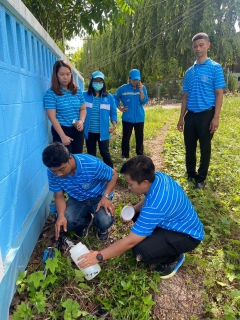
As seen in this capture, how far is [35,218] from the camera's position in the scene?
2.49 meters

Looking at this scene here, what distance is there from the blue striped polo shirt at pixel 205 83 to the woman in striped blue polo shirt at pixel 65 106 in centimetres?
144

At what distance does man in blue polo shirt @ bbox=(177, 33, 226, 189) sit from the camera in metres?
3.33

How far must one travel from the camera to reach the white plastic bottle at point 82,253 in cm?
198

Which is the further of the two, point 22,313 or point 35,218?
point 35,218

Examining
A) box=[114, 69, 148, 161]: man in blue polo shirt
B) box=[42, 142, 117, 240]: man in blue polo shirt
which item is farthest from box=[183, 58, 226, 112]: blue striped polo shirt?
box=[42, 142, 117, 240]: man in blue polo shirt

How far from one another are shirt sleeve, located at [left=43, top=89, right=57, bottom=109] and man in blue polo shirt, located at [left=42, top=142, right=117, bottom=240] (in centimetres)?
96

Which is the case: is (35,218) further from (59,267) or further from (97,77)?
(97,77)

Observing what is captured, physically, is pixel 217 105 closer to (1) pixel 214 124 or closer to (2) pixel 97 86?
(1) pixel 214 124

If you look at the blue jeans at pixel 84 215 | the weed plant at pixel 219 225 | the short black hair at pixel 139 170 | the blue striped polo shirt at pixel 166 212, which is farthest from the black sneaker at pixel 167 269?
the short black hair at pixel 139 170

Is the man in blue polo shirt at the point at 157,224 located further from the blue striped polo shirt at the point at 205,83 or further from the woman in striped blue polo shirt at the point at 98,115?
the woman in striped blue polo shirt at the point at 98,115

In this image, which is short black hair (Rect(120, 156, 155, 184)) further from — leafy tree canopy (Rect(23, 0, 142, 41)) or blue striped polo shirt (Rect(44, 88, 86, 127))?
leafy tree canopy (Rect(23, 0, 142, 41))

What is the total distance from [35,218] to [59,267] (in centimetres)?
61

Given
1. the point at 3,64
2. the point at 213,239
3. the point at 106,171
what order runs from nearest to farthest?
1. the point at 3,64
2. the point at 106,171
3. the point at 213,239

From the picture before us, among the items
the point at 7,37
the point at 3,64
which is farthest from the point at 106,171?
the point at 7,37
